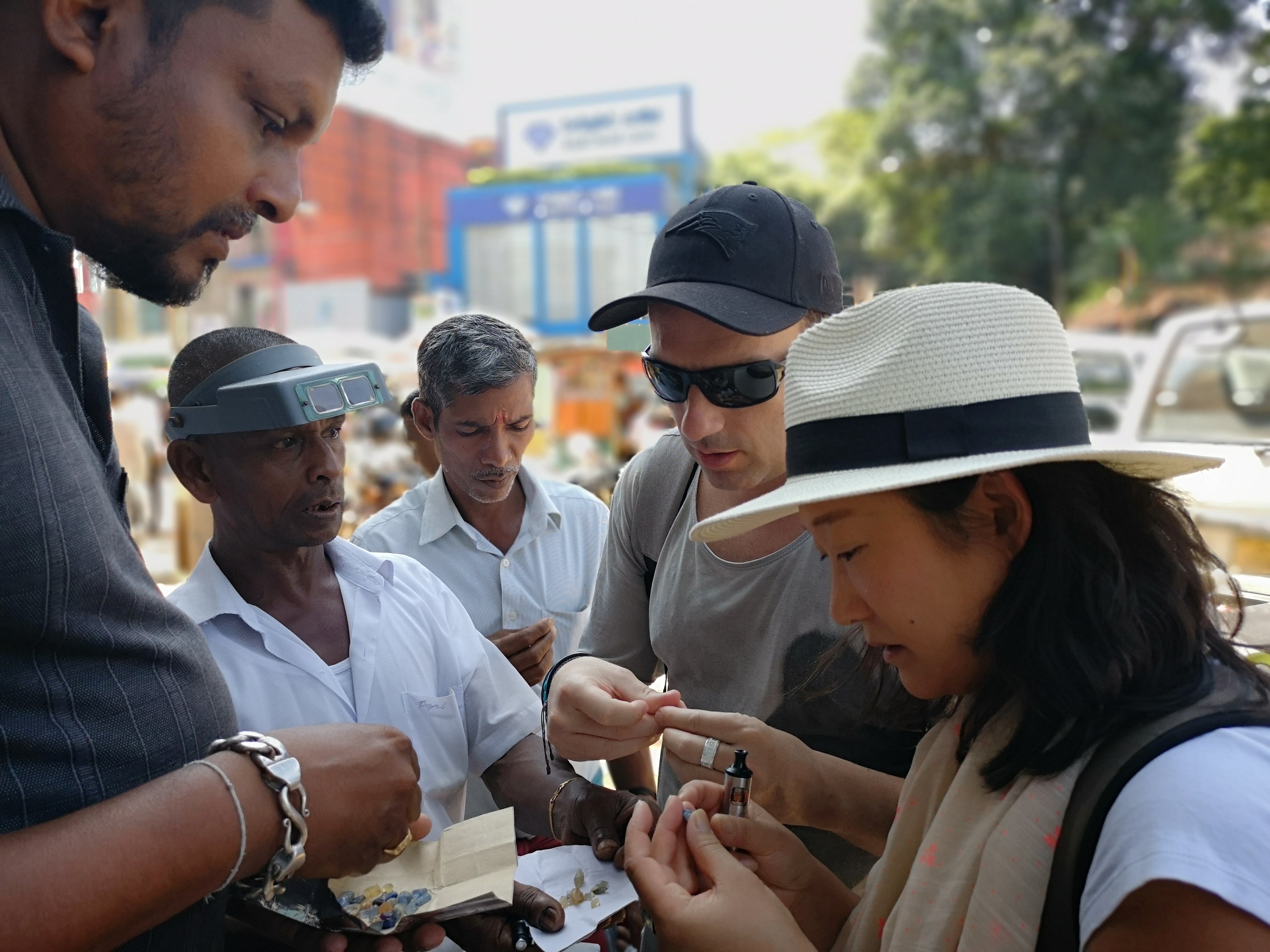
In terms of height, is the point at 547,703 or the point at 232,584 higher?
the point at 232,584

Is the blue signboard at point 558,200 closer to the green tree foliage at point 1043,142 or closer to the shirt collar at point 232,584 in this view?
the green tree foliage at point 1043,142

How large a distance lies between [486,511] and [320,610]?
1.09 meters

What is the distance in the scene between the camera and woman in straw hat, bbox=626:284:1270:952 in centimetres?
128

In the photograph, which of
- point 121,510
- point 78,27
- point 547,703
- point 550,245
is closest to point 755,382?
point 547,703

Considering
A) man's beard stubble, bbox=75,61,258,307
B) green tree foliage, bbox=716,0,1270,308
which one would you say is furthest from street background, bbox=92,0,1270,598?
man's beard stubble, bbox=75,61,258,307

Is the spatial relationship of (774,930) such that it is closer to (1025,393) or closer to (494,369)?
(1025,393)

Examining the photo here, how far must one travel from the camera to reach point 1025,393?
1.38 metres

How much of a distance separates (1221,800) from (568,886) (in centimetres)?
131

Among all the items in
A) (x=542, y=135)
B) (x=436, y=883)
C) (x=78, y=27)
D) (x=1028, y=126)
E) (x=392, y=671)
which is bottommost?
(x=436, y=883)

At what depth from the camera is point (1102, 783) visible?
48.0 inches

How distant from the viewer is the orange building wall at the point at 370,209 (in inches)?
1207

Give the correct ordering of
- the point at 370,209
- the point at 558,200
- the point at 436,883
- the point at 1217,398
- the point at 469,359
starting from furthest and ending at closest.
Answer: the point at 370,209
the point at 558,200
the point at 1217,398
the point at 469,359
the point at 436,883

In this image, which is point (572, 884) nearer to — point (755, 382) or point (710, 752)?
point (710, 752)

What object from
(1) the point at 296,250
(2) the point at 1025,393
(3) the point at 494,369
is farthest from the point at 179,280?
(1) the point at 296,250
